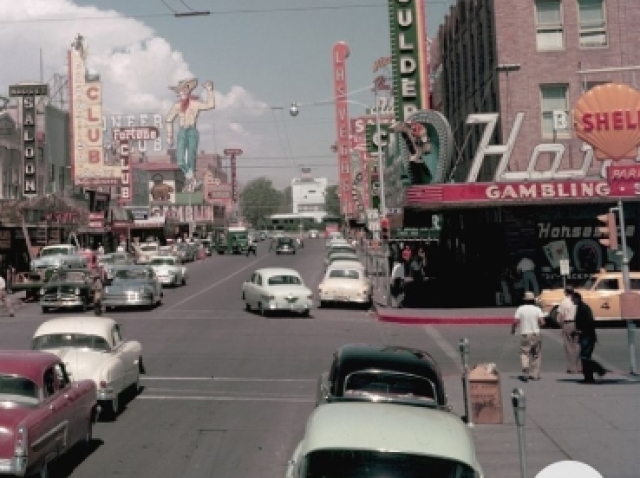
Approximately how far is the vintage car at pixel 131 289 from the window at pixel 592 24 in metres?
19.5

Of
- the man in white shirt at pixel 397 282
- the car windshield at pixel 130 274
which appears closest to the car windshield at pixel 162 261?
the car windshield at pixel 130 274

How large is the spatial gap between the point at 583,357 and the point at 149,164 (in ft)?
443

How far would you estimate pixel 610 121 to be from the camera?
2277 centimetres

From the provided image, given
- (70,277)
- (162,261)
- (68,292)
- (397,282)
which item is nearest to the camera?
(68,292)

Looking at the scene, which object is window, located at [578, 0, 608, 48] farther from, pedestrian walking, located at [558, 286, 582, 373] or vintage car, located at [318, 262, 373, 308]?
pedestrian walking, located at [558, 286, 582, 373]

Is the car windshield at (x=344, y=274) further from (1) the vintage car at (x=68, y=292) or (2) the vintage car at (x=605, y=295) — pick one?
(2) the vintage car at (x=605, y=295)

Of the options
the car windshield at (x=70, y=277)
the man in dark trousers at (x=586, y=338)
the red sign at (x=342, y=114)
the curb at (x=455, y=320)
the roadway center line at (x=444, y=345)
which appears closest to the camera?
the man in dark trousers at (x=586, y=338)

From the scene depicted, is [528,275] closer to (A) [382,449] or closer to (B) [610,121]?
(B) [610,121]

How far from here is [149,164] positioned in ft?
478

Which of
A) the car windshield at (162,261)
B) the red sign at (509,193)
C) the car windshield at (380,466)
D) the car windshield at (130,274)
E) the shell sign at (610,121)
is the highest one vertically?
the shell sign at (610,121)

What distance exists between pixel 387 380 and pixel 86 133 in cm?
6156

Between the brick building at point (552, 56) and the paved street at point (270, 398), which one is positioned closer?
the paved street at point (270, 398)

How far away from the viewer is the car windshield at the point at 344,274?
3416 cm

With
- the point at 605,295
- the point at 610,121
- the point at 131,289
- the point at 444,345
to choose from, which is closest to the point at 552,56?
the point at 610,121
